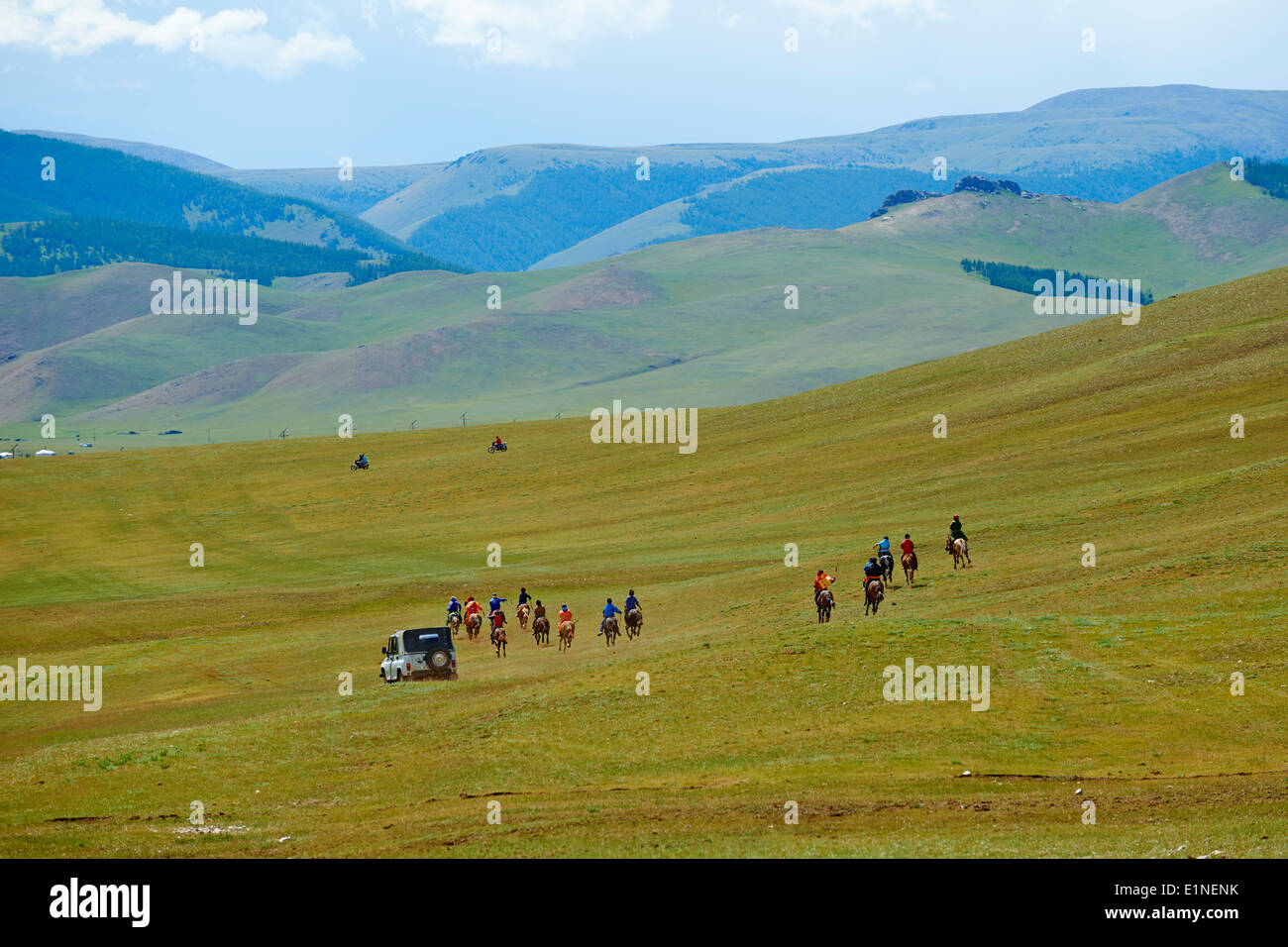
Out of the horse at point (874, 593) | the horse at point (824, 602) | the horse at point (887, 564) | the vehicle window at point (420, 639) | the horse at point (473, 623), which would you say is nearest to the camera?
the vehicle window at point (420, 639)

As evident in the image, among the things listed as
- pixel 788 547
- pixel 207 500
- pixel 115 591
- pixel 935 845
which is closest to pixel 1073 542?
pixel 788 547

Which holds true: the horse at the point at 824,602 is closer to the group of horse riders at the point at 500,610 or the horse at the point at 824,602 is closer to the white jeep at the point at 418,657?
the group of horse riders at the point at 500,610

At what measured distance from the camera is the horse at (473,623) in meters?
50.5

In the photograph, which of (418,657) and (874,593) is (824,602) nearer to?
(874,593)

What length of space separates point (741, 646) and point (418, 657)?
10407mm

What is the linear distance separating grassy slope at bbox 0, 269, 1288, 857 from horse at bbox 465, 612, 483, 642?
1.91 meters

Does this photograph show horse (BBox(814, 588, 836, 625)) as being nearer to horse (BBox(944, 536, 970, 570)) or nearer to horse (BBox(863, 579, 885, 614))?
horse (BBox(863, 579, 885, 614))

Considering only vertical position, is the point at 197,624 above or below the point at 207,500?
below

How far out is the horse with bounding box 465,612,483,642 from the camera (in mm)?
50469

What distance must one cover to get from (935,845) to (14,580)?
65.8m

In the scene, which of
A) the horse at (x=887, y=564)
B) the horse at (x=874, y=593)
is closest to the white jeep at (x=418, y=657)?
the horse at (x=874, y=593)

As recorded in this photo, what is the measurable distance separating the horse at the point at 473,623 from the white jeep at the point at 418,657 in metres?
9.82

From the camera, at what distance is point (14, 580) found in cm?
7131
